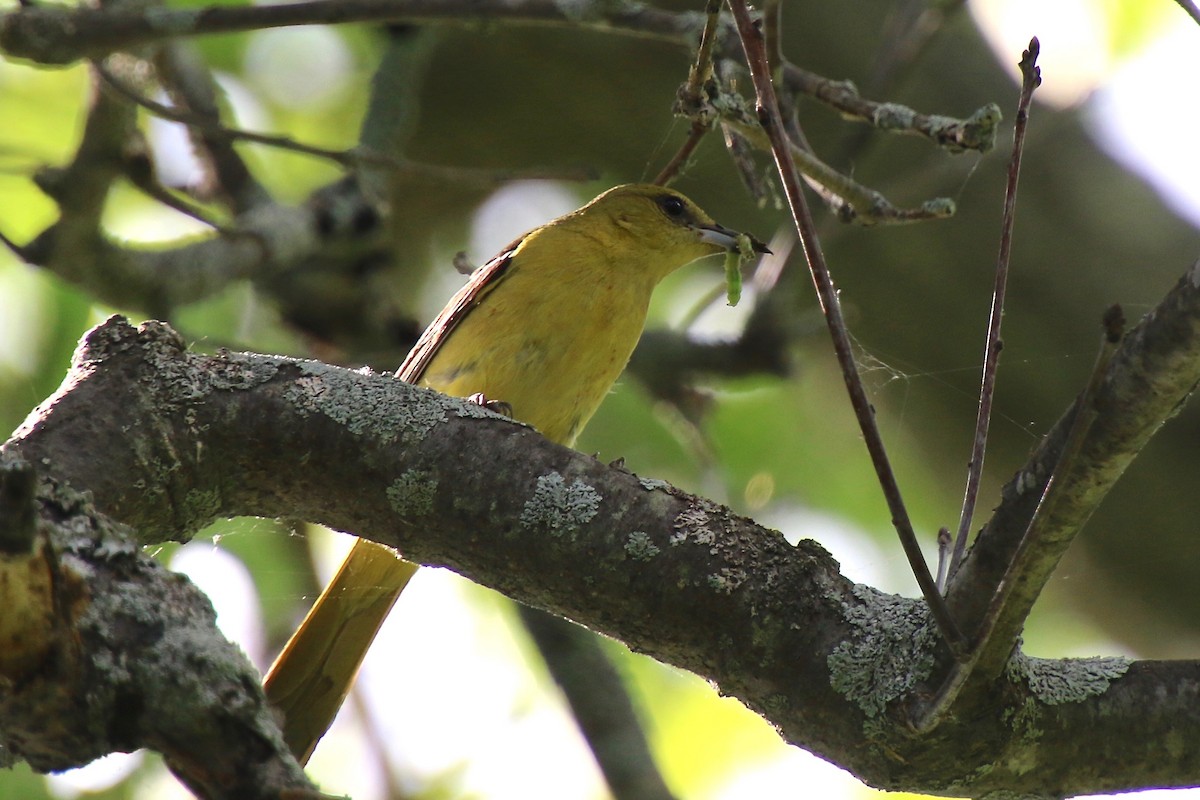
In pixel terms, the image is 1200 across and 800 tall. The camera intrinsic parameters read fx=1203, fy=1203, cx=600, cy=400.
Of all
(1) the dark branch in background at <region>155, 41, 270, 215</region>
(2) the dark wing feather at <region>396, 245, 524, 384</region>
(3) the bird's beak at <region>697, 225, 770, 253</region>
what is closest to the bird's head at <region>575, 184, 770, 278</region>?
(3) the bird's beak at <region>697, 225, 770, 253</region>

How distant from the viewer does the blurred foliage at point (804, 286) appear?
16.6 feet

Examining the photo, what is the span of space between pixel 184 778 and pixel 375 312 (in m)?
4.38

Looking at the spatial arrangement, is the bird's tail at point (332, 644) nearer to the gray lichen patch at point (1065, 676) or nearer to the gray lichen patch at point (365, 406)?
the gray lichen patch at point (365, 406)

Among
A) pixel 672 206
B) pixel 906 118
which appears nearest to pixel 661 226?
pixel 672 206

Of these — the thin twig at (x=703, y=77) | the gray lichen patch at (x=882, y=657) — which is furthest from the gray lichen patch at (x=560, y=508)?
the thin twig at (x=703, y=77)

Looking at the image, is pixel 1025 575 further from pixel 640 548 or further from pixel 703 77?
pixel 703 77

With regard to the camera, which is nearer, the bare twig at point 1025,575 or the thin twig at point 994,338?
the bare twig at point 1025,575

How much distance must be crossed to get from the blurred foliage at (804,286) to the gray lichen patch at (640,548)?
222cm

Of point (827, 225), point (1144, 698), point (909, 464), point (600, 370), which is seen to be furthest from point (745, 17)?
point (909, 464)

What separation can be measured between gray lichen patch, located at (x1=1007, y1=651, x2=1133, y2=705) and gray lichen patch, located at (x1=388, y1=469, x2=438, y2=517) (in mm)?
1230

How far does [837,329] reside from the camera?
2018mm

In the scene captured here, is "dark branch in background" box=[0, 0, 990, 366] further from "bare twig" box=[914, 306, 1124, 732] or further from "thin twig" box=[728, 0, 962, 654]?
"bare twig" box=[914, 306, 1124, 732]

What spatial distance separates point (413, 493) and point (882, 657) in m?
1.02

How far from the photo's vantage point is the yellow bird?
12.4ft
